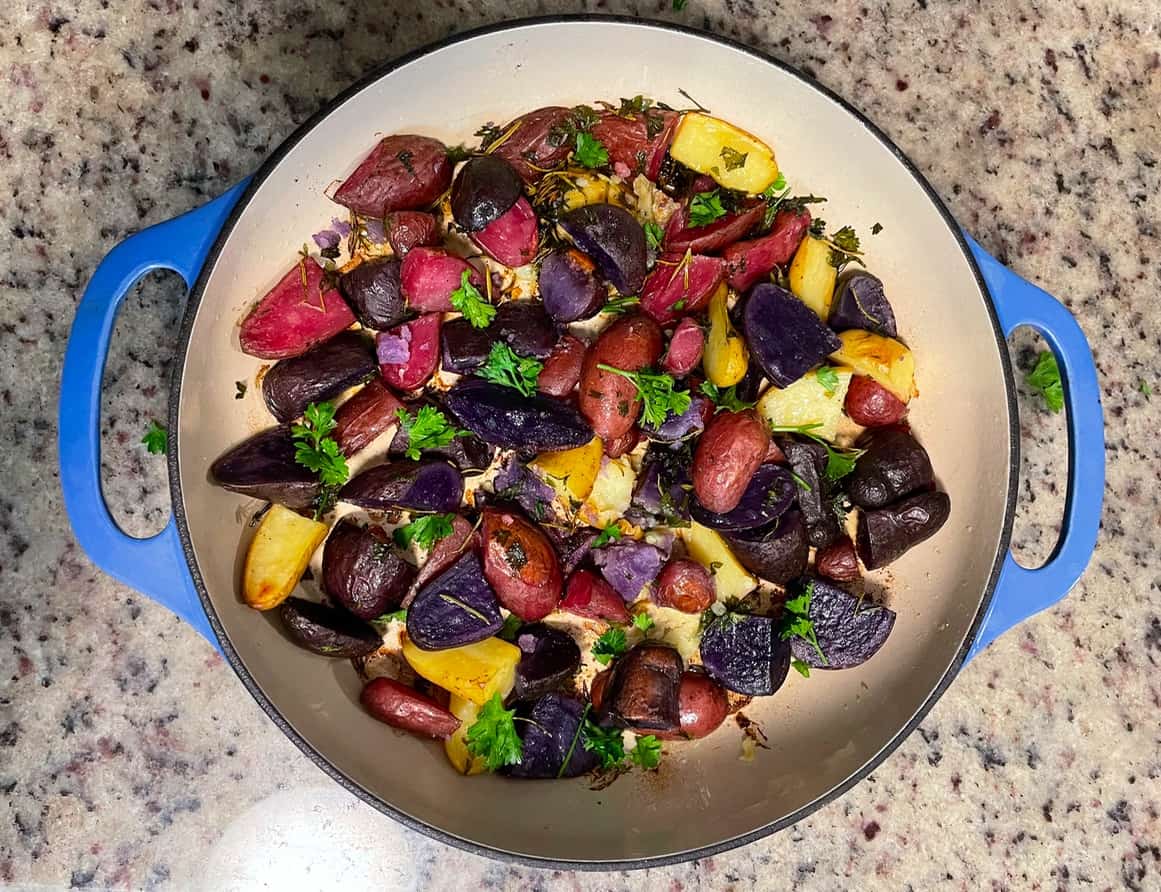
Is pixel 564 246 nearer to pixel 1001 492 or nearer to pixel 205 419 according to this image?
pixel 205 419

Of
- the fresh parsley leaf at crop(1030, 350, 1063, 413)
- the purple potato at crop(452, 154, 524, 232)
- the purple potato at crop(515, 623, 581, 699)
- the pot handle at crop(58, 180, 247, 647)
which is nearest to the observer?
the pot handle at crop(58, 180, 247, 647)

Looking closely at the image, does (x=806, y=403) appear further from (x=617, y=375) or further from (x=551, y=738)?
(x=551, y=738)

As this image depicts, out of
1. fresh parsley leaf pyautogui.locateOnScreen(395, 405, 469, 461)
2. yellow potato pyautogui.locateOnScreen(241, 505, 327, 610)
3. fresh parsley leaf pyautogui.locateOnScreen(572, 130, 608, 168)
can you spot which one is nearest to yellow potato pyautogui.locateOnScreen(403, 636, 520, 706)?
yellow potato pyautogui.locateOnScreen(241, 505, 327, 610)

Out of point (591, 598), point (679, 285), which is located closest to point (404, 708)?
point (591, 598)

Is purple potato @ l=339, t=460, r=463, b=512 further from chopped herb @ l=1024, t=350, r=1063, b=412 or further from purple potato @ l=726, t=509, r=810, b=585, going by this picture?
chopped herb @ l=1024, t=350, r=1063, b=412

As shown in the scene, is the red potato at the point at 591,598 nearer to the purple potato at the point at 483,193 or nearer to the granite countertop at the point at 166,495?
the granite countertop at the point at 166,495

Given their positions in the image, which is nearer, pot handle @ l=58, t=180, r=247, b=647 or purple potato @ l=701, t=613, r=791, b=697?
pot handle @ l=58, t=180, r=247, b=647

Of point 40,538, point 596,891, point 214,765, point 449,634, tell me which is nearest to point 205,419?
point 40,538

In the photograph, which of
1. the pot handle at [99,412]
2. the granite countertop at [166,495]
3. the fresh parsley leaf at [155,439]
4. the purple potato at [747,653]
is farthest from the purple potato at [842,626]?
the fresh parsley leaf at [155,439]
